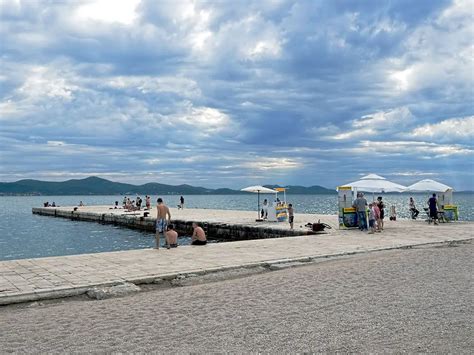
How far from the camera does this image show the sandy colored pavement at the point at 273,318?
5.58m

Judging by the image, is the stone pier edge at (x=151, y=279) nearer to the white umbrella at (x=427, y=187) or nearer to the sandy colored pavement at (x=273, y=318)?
the sandy colored pavement at (x=273, y=318)

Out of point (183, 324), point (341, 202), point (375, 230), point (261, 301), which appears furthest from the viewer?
point (341, 202)

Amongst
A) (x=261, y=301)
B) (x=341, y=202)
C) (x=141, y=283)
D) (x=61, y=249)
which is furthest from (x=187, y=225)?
(x=261, y=301)

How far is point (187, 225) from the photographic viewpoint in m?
32.6

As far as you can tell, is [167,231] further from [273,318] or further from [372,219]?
[273,318]

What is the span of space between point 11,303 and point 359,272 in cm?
700

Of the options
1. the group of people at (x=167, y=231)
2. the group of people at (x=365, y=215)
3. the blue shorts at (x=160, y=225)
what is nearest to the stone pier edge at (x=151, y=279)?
the group of people at (x=167, y=231)

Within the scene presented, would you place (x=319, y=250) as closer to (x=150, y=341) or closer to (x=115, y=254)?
(x=115, y=254)

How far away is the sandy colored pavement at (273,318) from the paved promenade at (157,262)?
953 mm

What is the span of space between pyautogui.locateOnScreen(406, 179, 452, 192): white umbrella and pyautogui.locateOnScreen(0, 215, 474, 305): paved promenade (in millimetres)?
5888

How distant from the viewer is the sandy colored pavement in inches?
220

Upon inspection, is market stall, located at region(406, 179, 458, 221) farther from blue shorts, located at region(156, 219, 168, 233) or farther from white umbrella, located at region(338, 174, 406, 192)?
blue shorts, located at region(156, 219, 168, 233)

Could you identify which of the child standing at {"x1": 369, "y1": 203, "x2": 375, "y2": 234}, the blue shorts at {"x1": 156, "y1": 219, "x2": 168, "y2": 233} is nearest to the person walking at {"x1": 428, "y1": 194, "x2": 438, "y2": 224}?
the child standing at {"x1": 369, "y1": 203, "x2": 375, "y2": 234}

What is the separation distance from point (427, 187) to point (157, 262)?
1692 cm
